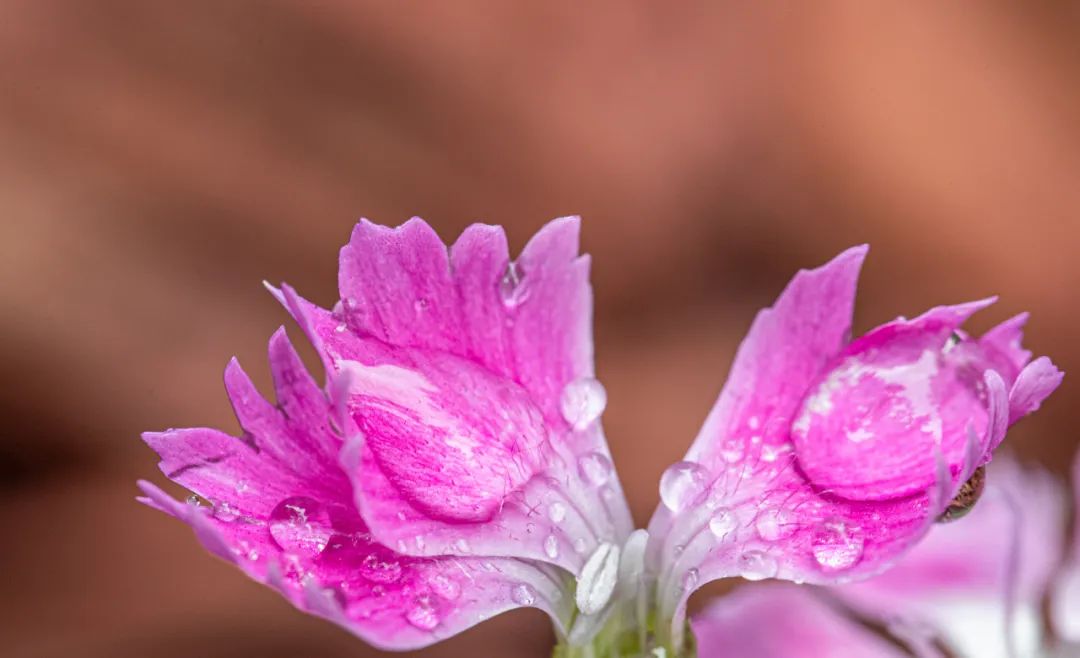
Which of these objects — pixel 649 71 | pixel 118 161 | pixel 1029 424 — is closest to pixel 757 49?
pixel 649 71

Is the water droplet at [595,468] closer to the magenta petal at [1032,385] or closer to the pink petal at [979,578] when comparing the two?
the magenta petal at [1032,385]

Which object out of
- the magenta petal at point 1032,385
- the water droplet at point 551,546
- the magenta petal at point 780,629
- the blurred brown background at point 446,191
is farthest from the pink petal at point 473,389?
the blurred brown background at point 446,191

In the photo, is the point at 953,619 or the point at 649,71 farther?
the point at 649,71

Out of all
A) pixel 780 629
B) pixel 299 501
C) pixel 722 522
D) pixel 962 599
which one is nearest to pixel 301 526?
pixel 299 501

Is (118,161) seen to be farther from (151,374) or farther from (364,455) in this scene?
(364,455)

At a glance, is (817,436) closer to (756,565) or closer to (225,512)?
(756,565)

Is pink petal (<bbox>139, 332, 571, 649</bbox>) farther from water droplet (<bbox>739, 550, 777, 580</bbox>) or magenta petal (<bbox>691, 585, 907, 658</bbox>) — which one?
magenta petal (<bbox>691, 585, 907, 658</bbox>)

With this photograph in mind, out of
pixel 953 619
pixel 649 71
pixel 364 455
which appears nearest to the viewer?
pixel 364 455
